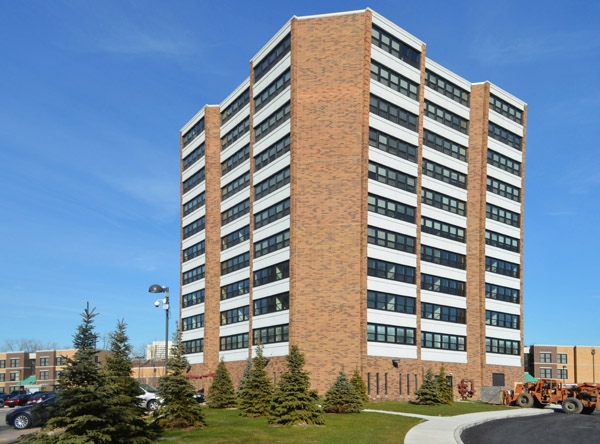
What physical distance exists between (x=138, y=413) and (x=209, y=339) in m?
48.3

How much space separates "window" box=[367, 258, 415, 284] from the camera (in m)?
48.1

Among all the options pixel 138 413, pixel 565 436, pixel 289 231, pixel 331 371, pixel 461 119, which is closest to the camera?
pixel 138 413

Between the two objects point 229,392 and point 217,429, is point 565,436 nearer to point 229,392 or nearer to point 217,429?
point 217,429

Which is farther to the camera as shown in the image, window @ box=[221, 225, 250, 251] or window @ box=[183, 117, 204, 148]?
window @ box=[183, 117, 204, 148]

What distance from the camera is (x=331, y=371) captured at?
149ft

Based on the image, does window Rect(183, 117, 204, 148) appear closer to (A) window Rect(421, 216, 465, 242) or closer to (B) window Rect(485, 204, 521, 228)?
(A) window Rect(421, 216, 465, 242)

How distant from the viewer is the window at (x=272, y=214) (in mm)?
50594

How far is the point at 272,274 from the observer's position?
171 ft

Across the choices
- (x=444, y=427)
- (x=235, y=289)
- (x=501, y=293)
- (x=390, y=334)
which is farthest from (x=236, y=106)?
(x=444, y=427)

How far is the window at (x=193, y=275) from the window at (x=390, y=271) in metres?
26.5

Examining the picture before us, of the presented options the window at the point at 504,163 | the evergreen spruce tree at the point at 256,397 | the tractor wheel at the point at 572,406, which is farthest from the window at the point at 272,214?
the tractor wheel at the point at 572,406

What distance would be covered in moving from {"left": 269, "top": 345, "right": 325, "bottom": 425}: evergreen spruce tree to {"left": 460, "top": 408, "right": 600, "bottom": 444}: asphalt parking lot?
6.53 metres

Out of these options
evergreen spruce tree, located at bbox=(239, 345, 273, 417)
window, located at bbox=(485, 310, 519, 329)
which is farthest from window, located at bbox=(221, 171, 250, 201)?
evergreen spruce tree, located at bbox=(239, 345, 273, 417)

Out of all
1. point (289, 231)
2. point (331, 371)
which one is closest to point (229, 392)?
point (331, 371)
